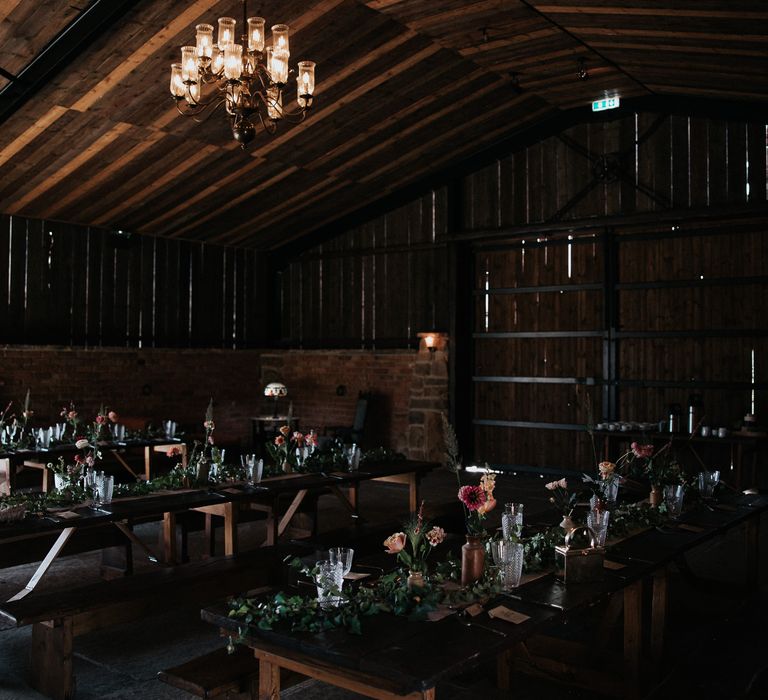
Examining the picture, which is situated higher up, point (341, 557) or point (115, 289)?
point (115, 289)

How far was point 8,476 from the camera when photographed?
296 inches

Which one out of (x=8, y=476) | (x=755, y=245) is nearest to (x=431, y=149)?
(x=755, y=245)

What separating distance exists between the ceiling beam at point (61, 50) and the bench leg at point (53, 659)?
4993 mm

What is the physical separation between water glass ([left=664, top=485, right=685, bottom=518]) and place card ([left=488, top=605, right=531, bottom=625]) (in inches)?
76.3

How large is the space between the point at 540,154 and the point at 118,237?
19.4ft

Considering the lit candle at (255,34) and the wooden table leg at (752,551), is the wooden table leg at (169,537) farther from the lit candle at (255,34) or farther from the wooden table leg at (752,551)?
the wooden table leg at (752,551)

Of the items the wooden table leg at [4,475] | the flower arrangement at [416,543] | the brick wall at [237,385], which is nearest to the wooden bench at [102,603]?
the flower arrangement at [416,543]

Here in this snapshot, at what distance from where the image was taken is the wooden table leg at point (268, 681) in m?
2.77

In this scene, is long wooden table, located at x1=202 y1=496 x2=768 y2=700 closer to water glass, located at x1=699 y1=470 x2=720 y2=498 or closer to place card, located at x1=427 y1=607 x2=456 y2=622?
place card, located at x1=427 y1=607 x2=456 y2=622

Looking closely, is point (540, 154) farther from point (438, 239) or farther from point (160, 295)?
point (160, 295)

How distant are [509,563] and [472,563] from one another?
143 mm

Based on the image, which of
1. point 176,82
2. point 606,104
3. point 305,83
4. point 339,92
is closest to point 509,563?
point 305,83

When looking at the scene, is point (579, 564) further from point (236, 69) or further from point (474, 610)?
point (236, 69)

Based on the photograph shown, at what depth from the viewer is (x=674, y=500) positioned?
15.1 ft
